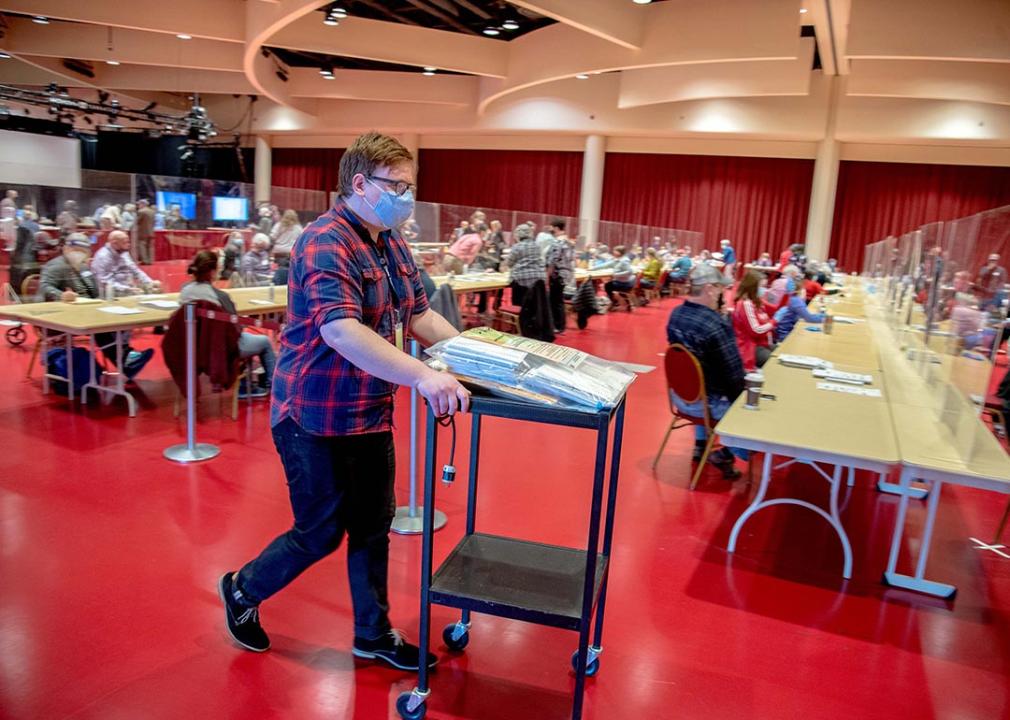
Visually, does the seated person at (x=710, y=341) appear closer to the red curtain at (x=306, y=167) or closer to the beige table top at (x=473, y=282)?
the beige table top at (x=473, y=282)

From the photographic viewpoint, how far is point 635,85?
47.2ft

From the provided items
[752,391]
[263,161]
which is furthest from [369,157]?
[263,161]

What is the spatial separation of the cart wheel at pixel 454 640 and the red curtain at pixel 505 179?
1744cm

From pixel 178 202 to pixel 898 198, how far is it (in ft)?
49.0

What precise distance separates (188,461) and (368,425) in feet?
8.14

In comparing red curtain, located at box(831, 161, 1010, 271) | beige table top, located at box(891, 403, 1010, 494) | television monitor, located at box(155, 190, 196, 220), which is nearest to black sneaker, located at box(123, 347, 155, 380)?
beige table top, located at box(891, 403, 1010, 494)

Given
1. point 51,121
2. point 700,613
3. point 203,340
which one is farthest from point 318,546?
point 51,121

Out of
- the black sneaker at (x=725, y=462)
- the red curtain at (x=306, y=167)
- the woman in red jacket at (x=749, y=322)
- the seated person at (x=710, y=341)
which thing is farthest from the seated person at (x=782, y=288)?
the red curtain at (x=306, y=167)

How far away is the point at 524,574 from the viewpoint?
206 centimetres

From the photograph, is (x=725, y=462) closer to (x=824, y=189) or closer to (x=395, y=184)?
(x=395, y=184)

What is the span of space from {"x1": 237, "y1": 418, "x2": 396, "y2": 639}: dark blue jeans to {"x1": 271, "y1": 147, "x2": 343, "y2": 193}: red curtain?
21079 mm

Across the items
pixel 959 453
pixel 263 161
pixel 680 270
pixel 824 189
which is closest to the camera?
pixel 959 453

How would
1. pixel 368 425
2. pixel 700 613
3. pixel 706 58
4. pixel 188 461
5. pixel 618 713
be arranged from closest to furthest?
pixel 368 425, pixel 618 713, pixel 700 613, pixel 188 461, pixel 706 58

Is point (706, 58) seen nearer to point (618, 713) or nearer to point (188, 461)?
point (188, 461)
